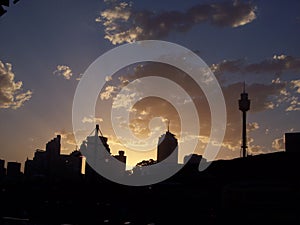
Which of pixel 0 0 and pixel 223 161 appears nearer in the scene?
pixel 0 0

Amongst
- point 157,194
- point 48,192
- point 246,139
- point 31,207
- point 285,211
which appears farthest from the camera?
point 246,139

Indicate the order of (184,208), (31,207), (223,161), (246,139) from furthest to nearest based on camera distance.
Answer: (246,139) → (31,207) → (184,208) → (223,161)

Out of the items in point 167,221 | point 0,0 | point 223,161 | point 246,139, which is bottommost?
point 167,221

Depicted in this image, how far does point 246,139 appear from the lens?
91.2 m

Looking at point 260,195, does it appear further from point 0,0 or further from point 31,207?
point 31,207

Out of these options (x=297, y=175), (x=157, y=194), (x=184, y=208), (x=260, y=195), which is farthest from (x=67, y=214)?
(x=297, y=175)

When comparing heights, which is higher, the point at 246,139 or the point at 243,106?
the point at 243,106

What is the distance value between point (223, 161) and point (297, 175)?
483 cm

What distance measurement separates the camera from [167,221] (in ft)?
87.3

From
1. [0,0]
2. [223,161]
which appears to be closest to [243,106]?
[223,161]

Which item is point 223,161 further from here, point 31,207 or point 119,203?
point 31,207

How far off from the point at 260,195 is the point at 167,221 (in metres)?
8.58

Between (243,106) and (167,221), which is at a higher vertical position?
(243,106)

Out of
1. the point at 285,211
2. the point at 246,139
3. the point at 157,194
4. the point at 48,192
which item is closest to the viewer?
the point at 285,211
